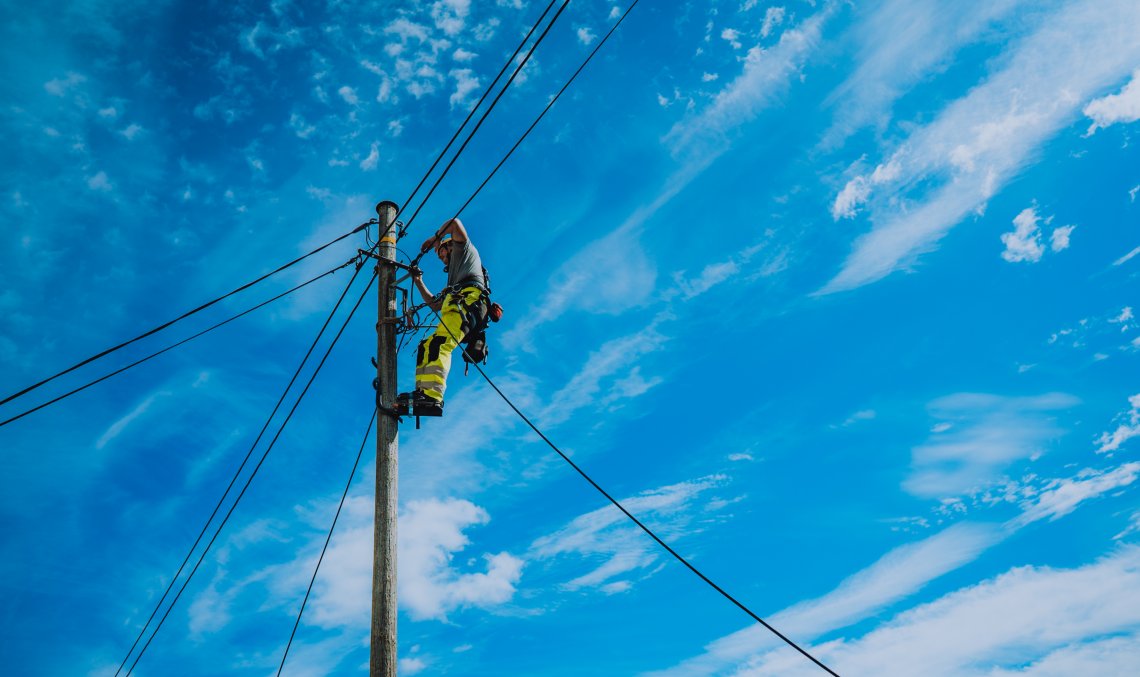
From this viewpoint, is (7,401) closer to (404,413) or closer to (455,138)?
(404,413)

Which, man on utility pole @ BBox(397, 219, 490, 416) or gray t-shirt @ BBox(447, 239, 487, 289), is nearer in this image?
man on utility pole @ BBox(397, 219, 490, 416)

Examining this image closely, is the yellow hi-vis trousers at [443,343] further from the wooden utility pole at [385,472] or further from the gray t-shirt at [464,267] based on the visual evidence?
the wooden utility pole at [385,472]

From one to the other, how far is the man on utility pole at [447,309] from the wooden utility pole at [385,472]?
0.88 ft

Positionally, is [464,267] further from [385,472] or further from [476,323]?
[385,472]

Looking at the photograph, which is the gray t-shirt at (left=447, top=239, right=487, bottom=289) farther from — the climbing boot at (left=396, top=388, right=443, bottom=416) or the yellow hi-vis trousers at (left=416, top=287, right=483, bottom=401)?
the climbing boot at (left=396, top=388, right=443, bottom=416)

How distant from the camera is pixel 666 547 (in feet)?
20.6

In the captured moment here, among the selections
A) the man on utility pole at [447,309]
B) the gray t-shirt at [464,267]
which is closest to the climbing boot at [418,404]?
the man on utility pole at [447,309]

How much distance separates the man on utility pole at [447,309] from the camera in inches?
265

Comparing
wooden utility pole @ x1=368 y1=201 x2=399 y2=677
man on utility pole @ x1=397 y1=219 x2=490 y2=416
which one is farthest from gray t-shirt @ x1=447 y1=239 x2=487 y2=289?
wooden utility pole @ x1=368 y1=201 x2=399 y2=677

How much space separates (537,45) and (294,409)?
5.34 meters

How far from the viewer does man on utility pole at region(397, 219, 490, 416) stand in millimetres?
6738

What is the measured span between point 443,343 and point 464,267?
0.88 m

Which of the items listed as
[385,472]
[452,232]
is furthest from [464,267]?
[385,472]

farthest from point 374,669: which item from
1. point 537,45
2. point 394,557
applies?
point 537,45
